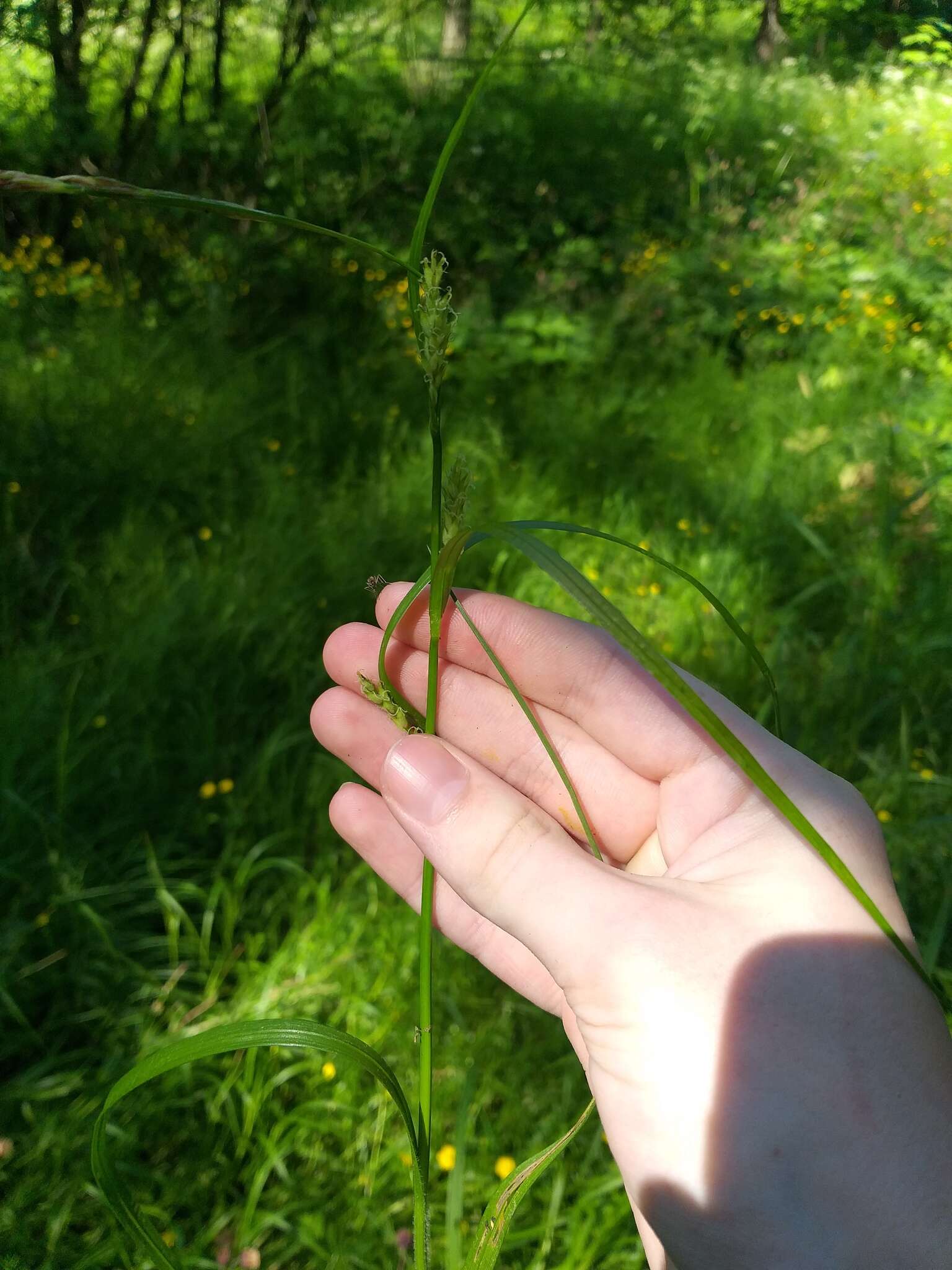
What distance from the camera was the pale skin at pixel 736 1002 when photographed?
2.55 feet

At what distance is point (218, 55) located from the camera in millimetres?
3414

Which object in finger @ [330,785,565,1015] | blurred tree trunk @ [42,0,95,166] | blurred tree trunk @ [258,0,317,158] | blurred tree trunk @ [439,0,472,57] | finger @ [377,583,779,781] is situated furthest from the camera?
blurred tree trunk @ [439,0,472,57]

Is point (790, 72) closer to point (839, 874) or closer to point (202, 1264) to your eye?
point (839, 874)

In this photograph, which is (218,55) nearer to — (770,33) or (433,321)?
(770,33)

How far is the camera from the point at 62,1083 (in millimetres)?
1385

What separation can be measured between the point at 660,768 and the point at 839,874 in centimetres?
45

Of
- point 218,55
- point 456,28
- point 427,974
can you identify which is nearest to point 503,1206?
point 427,974

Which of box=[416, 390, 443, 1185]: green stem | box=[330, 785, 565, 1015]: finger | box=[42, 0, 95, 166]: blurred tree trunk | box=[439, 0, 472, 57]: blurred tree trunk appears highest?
box=[439, 0, 472, 57]: blurred tree trunk

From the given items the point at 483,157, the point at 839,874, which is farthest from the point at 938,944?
the point at 483,157

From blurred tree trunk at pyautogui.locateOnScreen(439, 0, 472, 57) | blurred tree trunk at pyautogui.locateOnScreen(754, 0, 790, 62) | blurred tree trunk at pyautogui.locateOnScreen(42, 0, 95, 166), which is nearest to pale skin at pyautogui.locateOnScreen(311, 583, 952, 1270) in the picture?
blurred tree trunk at pyautogui.locateOnScreen(42, 0, 95, 166)

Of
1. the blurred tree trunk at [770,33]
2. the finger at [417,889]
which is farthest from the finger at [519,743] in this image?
the blurred tree trunk at [770,33]

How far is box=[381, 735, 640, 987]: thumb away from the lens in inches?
33.9

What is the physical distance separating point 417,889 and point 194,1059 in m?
0.58

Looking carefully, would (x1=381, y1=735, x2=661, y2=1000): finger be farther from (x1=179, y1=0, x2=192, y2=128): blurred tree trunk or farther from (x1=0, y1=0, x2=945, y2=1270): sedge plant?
(x1=179, y1=0, x2=192, y2=128): blurred tree trunk
